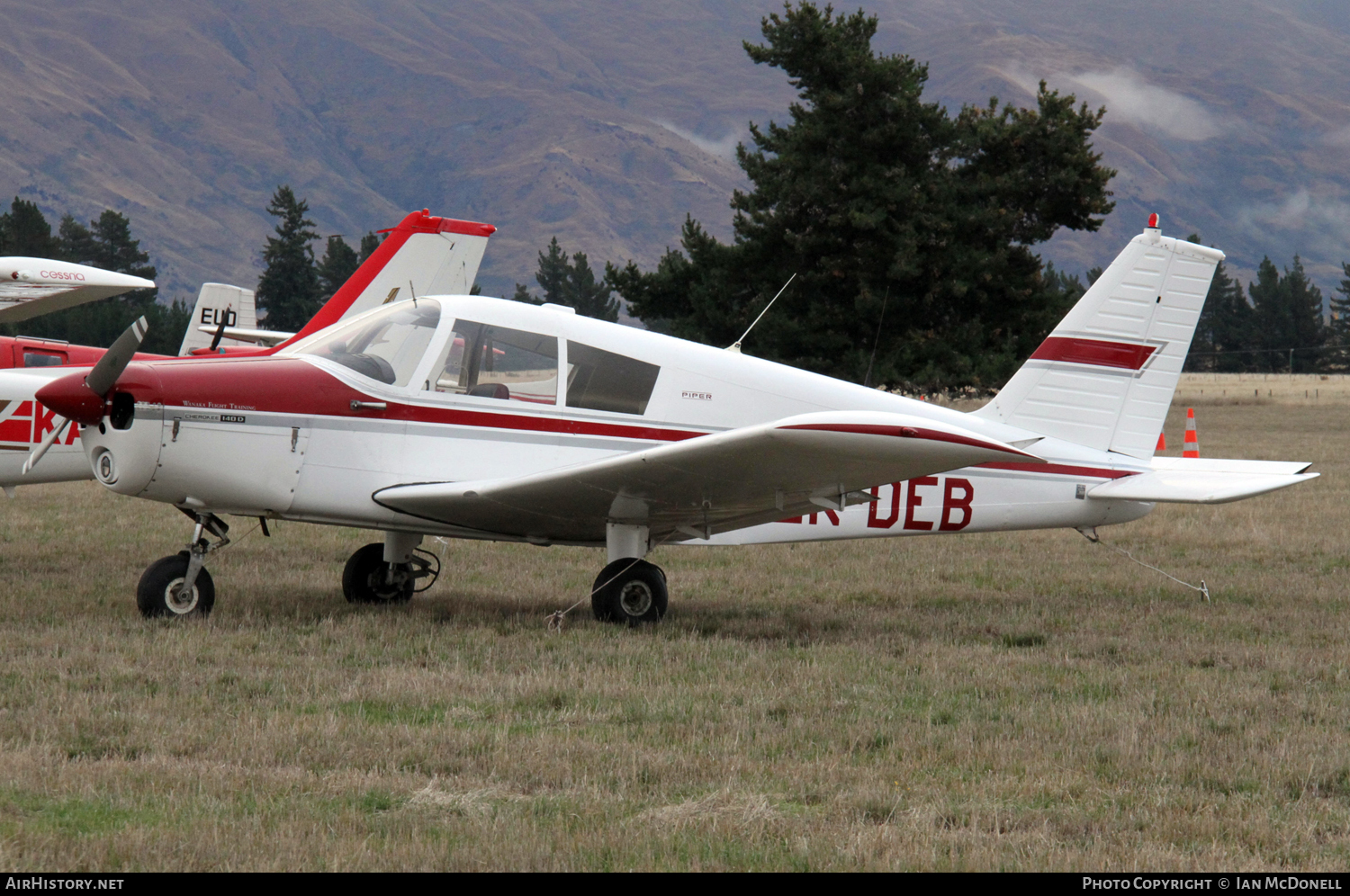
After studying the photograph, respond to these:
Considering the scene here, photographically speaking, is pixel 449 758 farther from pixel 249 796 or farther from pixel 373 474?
pixel 373 474

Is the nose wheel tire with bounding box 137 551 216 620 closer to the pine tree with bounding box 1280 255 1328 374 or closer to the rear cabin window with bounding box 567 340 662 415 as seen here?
the rear cabin window with bounding box 567 340 662 415

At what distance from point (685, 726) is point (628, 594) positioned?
8.35 ft

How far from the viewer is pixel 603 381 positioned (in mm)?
7938

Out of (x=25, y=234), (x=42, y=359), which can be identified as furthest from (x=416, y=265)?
(x=25, y=234)

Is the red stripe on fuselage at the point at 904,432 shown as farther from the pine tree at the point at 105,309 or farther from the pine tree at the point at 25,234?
the pine tree at the point at 25,234

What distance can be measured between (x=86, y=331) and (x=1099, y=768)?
59.2 meters

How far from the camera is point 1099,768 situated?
4.77m

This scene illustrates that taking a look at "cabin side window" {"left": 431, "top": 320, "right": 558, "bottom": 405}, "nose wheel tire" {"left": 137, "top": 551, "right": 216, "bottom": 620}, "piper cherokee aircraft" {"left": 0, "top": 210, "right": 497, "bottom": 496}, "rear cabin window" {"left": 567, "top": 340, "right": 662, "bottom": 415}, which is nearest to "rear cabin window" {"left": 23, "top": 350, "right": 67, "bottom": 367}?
"piper cherokee aircraft" {"left": 0, "top": 210, "right": 497, "bottom": 496}

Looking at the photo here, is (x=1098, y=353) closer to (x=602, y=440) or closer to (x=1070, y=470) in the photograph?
(x=1070, y=470)

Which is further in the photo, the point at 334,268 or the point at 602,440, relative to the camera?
the point at 334,268

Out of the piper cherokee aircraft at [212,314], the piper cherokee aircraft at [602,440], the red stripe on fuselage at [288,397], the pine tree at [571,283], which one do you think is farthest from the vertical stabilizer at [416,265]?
the pine tree at [571,283]

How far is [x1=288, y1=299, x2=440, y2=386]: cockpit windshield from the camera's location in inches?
303

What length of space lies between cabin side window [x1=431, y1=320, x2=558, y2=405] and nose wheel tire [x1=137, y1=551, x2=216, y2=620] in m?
1.77

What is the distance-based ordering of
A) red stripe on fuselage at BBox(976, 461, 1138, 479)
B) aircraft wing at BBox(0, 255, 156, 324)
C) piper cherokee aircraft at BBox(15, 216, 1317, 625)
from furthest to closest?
aircraft wing at BBox(0, 255, 156, 324)
red stripe on fuselage at BBox(976, 461, 1138, 479)
piper cherokee aircraft at BBox(15, 216, 1317, 625)
